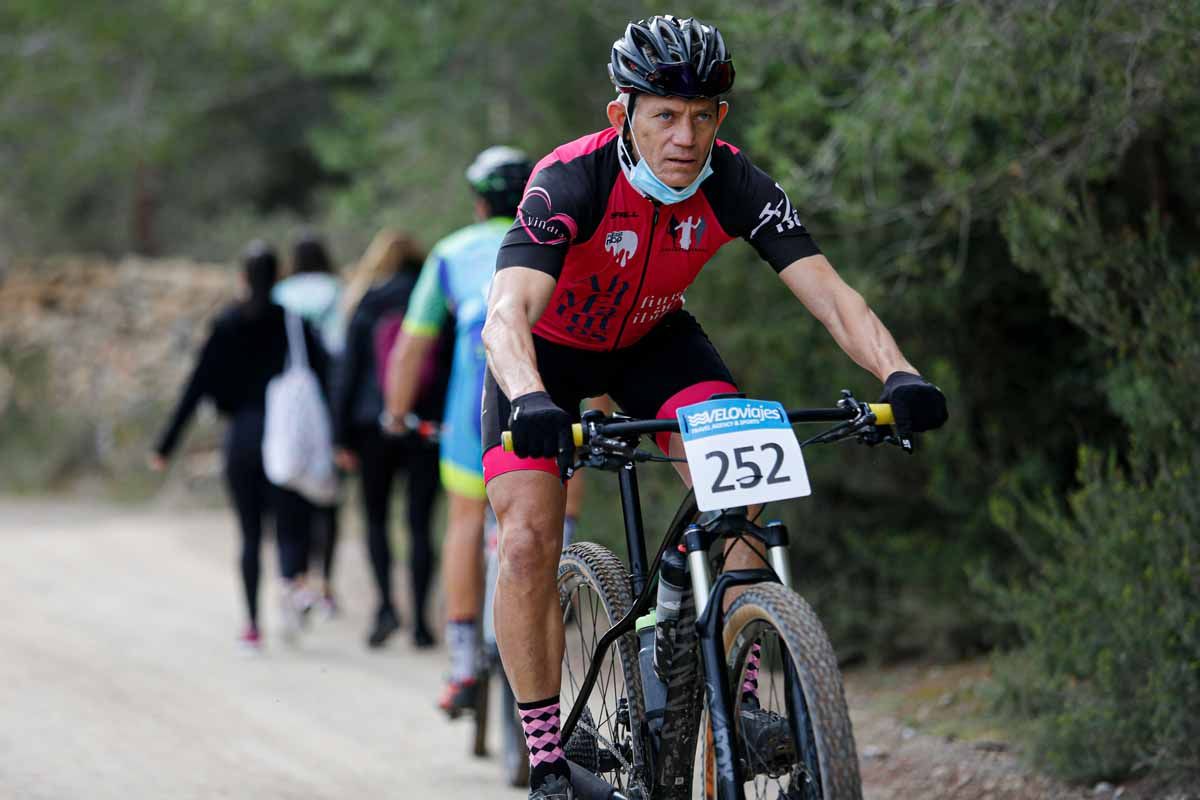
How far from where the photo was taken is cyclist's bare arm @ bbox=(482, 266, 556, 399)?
12.9 feet

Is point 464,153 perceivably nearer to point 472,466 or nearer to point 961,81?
point 472,466

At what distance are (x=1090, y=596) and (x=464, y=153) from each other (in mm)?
7684

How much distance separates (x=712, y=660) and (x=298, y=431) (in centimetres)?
618

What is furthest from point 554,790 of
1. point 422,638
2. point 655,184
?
point 422,638

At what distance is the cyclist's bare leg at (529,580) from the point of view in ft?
14.3

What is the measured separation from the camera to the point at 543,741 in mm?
4398

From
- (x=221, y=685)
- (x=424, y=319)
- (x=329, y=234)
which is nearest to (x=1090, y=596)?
(x=424, y=319)

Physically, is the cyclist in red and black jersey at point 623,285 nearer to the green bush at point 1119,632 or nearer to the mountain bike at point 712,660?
the mountain bike at point 712,660

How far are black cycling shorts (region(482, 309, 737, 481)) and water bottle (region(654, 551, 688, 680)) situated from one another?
0.51 m

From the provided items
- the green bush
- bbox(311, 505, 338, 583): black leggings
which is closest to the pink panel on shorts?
the green bush

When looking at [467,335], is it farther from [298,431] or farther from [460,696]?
[298,431]

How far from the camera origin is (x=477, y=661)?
6.91m

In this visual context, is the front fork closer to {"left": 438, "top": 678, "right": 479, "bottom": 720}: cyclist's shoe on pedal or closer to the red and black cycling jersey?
the red and black cycling jersey

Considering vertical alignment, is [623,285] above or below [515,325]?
above
